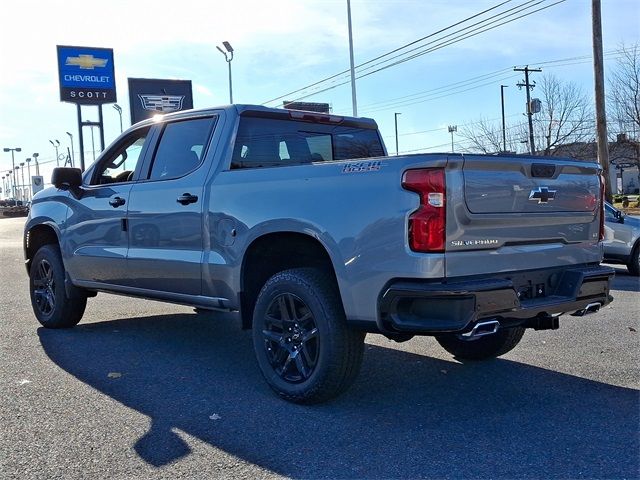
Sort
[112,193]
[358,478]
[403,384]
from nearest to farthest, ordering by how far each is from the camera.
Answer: [358,478], [403,384], [112,193]

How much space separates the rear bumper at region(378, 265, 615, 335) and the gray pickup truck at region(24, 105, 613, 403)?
11 mm

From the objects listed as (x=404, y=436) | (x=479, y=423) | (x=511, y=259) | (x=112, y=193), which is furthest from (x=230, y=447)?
(x=112, y=193)

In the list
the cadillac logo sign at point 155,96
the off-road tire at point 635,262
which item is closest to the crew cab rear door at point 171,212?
the off-road tire at point 635,262

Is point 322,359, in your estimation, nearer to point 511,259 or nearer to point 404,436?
point 404,436

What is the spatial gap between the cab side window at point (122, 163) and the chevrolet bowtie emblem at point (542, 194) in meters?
3.43

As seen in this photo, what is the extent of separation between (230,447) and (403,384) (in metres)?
1.62

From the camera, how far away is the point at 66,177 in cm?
623

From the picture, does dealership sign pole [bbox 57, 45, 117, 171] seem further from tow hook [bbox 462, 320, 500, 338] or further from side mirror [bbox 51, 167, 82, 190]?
tow hook [bbox 462, 320, 500, 338]

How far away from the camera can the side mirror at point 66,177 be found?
20.4 ft

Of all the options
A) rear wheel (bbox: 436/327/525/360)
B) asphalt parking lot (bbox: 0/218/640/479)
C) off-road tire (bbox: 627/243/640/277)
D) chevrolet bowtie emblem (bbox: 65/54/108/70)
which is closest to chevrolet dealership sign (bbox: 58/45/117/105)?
chevrolet bowtie emblem (bbox: 65/54/108/70)

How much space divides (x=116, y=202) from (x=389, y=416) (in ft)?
10.4

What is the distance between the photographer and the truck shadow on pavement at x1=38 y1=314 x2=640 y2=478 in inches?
132

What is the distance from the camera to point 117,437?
3.74 m

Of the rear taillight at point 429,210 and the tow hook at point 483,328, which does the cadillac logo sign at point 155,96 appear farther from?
the tow hook at point 483,328
